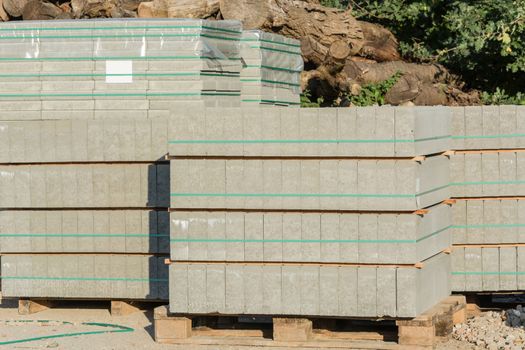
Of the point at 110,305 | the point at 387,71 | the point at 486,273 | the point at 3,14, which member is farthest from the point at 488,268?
the point at 3,14

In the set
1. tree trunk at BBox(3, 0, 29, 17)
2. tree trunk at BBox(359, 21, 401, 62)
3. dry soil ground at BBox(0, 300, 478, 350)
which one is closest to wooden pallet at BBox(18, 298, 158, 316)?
dry soil ground at BBox(0, 300, 478, 350)

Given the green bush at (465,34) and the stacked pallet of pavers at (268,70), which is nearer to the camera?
→ the stacked pallet of pavers at (268,70)

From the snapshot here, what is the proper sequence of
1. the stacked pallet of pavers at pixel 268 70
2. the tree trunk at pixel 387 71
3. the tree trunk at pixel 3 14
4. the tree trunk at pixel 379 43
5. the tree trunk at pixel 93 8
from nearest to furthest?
the stacked pallet of pavers at pixel 268 70, the tree trunk at pixel 93 8, the tree trunk at pixel 387 71, the tree trunk at pixel 3 14, the tree trunk at pixel 379 43

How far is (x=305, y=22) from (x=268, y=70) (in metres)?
2.35

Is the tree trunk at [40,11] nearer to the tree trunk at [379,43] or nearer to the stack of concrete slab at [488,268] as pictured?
the tree trunk at [379,43]

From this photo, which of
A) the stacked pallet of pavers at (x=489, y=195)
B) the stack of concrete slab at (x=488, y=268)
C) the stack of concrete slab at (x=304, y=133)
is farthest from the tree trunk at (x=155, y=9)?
the stack of concrete slab at (x=488, y=268)

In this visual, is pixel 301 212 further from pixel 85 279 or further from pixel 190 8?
pixel 190 8

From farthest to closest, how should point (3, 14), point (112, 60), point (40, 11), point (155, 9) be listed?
point (3, 14), point (40, 11), point (155, 9), point (112, 60)

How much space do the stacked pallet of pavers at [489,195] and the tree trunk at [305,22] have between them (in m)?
4.21

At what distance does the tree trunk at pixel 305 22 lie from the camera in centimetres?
1382

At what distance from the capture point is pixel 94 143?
10664 mm

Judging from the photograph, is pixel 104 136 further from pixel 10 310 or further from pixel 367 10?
pixel 367 10

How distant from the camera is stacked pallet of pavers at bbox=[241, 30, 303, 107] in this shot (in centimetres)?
1187

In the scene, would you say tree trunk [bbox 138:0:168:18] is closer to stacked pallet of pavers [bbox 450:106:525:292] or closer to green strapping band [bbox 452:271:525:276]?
stacked pallet of pavers [bbox 450:106:525:292]
